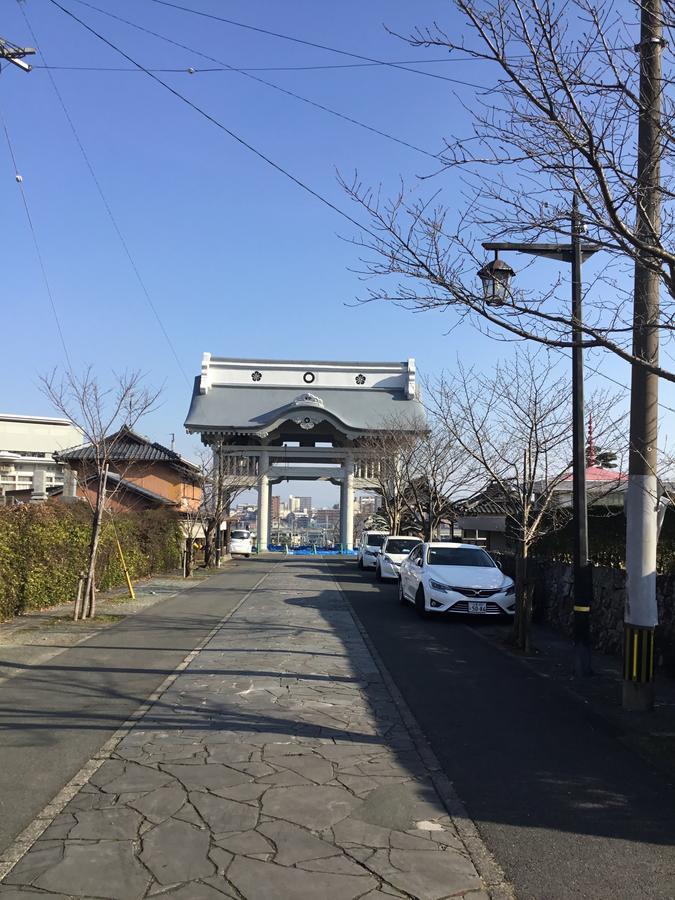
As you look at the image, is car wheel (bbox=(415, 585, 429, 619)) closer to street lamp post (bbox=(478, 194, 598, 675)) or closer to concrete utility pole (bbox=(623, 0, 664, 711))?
street lamp post (bbox=(478, 194, 598, 675))

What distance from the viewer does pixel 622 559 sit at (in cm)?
1234

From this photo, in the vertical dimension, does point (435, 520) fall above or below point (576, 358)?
below

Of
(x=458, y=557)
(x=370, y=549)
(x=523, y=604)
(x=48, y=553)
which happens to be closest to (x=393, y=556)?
(x=370, y=549)

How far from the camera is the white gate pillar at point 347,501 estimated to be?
51.3 m

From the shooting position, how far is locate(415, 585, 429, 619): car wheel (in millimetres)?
15273

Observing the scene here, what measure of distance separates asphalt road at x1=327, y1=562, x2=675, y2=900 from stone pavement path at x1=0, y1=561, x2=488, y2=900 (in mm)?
311

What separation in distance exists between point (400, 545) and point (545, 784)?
838 inches

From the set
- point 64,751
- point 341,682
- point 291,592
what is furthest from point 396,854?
point 291,592

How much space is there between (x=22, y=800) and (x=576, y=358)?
7.87m

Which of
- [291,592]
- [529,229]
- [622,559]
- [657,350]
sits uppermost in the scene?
[529,229]

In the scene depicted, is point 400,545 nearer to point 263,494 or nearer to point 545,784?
point 545,784

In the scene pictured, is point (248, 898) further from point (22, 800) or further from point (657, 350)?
point (657, 350)

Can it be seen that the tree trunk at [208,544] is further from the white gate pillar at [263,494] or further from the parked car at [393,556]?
the white gate pillar at [263,494]

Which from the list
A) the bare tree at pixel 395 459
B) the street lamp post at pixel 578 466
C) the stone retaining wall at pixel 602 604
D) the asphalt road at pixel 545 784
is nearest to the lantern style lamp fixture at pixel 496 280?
the street lamp post at pixel 578 466
